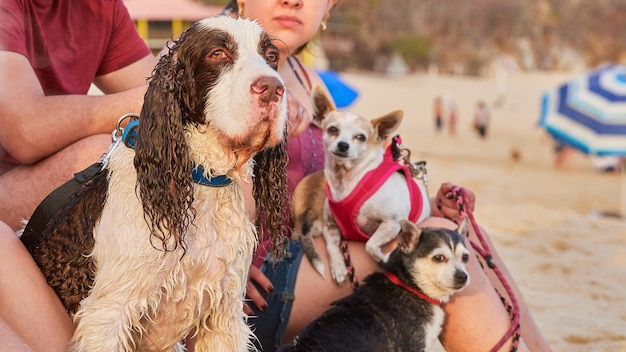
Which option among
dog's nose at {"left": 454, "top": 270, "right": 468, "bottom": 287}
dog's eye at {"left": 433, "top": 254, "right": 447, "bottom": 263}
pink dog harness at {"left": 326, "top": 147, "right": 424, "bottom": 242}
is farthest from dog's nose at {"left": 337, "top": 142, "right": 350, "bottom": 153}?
dog's nose at {"left": 454, "top": 270, "right": 468, "bottom": 287}

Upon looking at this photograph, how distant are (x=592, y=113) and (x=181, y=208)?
11777mm

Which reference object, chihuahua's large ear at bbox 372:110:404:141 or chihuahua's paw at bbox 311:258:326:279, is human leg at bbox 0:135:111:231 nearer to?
chihuahua's paw at bbox 311:258:326:279

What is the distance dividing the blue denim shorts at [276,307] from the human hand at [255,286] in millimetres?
30

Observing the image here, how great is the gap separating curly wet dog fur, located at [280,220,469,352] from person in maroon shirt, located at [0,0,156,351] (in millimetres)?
1083

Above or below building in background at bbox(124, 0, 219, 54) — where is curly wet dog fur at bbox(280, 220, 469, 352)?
above

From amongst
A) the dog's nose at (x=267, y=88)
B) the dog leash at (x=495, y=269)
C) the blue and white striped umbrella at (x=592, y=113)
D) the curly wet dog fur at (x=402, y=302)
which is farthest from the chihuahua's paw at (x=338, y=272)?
the blue and white striped umbrella at (x=592, y=113)

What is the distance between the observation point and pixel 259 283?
10.7 feet

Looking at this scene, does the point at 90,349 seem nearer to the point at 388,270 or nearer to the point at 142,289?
the point at 142,289

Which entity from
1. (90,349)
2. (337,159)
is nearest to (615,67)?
(337,159)

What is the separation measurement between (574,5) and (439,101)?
207ft

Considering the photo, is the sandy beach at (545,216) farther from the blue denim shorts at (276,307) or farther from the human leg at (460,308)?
the blue denim shorts at (276,307)

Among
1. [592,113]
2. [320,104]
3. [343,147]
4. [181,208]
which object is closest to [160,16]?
[592,113]

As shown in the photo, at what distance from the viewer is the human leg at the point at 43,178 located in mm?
2752

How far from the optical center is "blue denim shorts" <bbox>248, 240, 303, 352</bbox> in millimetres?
3279
